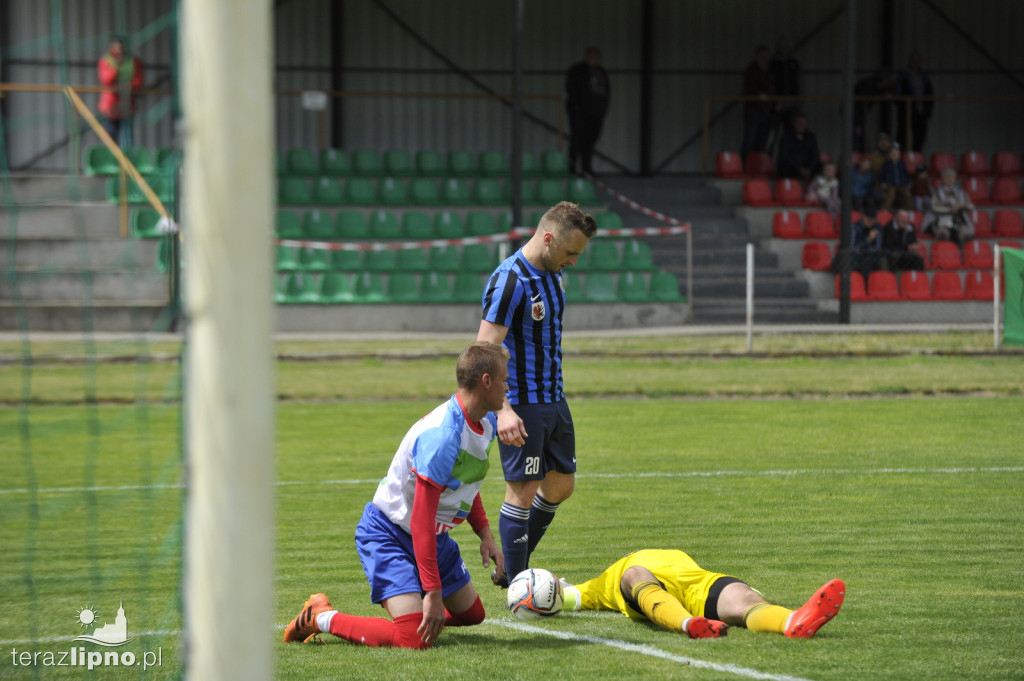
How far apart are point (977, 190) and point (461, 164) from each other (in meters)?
11.7

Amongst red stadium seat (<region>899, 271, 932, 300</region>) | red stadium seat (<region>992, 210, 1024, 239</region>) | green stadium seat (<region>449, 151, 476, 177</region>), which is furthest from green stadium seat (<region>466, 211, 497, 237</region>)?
red stadium seat (<region>992, 210, 1024, 239</region>)

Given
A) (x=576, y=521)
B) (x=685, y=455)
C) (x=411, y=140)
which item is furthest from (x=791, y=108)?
(x=576, y=521)

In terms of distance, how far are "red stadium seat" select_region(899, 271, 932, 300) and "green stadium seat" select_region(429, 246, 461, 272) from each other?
842cm

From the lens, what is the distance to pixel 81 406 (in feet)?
40.9

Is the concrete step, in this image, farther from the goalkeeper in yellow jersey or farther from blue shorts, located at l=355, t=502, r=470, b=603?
the goalkeeper in yellow jersey

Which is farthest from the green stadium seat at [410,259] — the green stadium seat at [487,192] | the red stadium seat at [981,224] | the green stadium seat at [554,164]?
the red stadium seat at [981,224]

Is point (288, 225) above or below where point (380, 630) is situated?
above

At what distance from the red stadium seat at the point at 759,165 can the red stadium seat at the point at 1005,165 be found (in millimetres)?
5558

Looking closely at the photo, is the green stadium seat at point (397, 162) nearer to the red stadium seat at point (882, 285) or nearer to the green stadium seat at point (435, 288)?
the green stadium seat at point (435, 288)

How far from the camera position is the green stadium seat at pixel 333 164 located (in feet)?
80.9

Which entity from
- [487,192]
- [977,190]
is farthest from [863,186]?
[487,192]

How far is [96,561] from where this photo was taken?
6.08 meters

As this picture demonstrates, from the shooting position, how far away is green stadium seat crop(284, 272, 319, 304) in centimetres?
2081

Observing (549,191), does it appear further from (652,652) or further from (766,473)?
(652,652)
